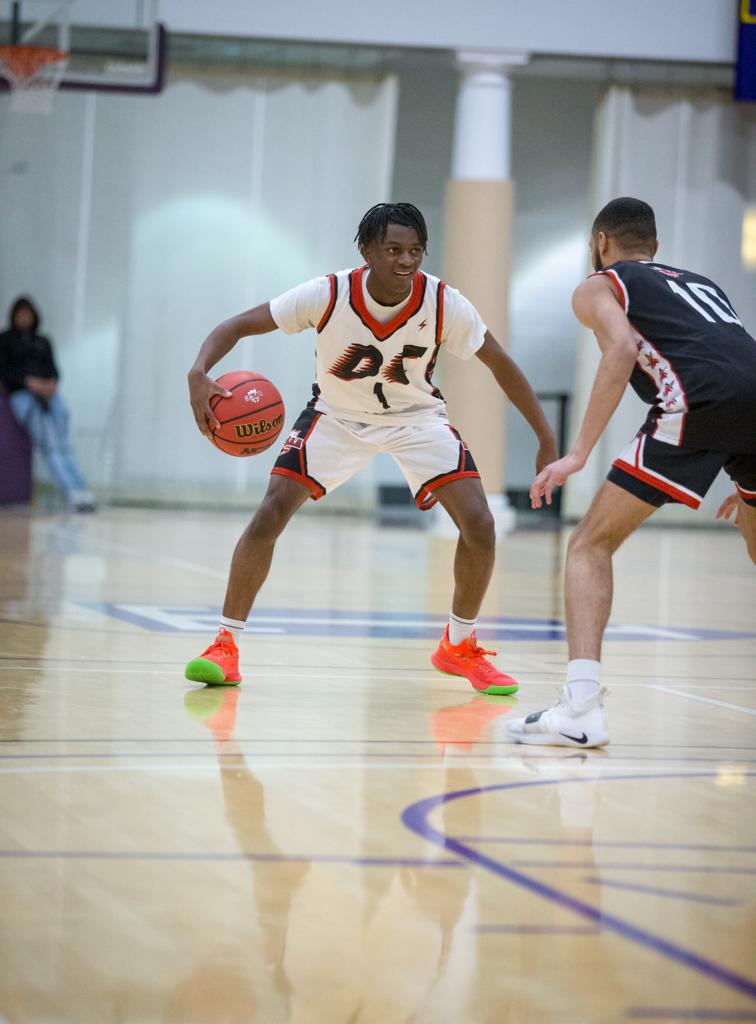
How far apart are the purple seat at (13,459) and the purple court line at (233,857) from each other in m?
11.5

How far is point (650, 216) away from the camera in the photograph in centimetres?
380

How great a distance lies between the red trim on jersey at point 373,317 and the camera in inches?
171

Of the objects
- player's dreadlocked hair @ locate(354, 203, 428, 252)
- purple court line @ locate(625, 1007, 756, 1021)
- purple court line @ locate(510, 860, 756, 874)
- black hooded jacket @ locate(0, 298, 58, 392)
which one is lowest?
purple court line @ locate(625, 1007, 756, 1021)

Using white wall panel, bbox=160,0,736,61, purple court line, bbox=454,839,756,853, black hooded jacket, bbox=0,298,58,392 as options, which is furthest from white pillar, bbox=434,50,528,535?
purple court line, bbox=454,839,756,853

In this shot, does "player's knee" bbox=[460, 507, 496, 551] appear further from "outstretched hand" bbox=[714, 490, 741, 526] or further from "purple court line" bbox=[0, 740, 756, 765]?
"purple court line" bbox=[0, 740, 756, 765]

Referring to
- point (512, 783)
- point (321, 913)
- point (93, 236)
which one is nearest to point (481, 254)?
point (93, 236)

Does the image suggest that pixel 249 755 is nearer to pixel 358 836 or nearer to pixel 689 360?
pixel 358 836

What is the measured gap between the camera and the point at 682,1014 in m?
1.78

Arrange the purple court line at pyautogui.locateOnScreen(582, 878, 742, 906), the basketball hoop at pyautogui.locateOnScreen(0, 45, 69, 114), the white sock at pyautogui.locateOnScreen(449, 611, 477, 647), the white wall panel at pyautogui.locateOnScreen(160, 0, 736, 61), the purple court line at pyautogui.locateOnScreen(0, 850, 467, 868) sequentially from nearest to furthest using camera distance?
the purple court line at pyautogui.locateOnScreen(582, 878, 742, 906) < the purple court line at pyautogui.locateOnScreen(0, 850, 467, 868) < the white sock at pyautogui.locateOnScreen(449, 611, 477, 647) < the basketball hoop at pyautogui.locateOnScreen(0, 45, 69, 114) < the white wall panel at pyautogui.locateOnScreen(160, 0, 736, 61)

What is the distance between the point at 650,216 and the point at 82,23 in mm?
8656

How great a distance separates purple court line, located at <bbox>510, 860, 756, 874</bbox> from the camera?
2.46m

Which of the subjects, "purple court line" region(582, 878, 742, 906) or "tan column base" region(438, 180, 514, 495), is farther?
"tan column base" region(438, 180, 514, 495)

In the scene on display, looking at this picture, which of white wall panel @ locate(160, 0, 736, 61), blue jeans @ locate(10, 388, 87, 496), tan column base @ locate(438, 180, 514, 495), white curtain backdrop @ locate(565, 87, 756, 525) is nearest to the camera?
white wall panel @ locate(160, 0, 736, 61)

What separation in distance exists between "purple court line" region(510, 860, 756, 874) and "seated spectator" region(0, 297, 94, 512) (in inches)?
445
